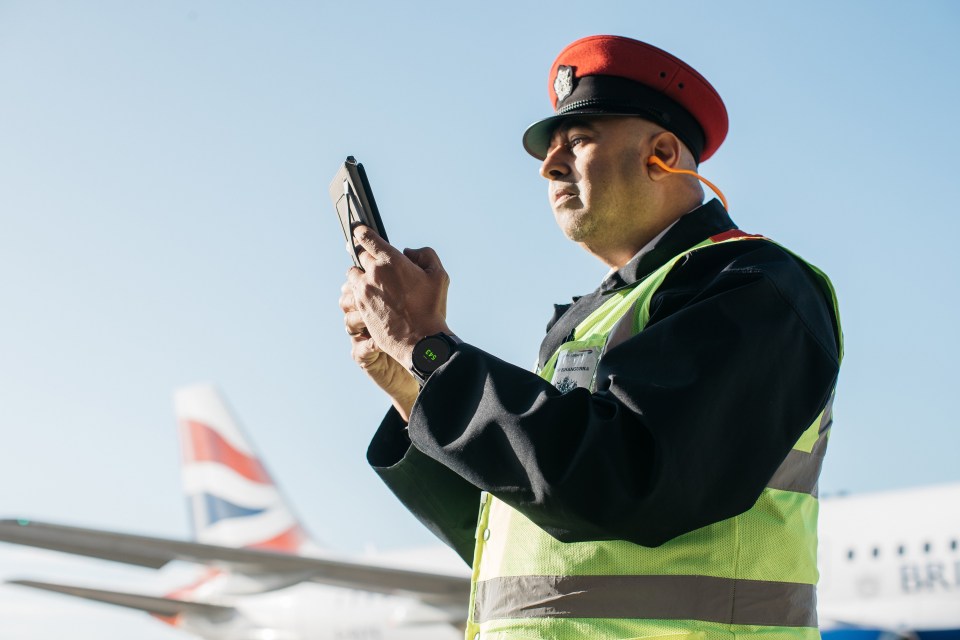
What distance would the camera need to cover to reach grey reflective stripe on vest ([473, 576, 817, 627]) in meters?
1.29

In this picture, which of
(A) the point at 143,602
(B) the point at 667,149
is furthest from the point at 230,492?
(B) the point at 667,149

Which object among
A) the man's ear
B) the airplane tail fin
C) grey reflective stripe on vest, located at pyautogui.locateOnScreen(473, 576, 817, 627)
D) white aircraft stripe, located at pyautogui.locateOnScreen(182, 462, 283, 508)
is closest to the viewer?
grey reflective stripe on vest, located at pyautogui.locateOnScreen(473, 576, 817, 627)

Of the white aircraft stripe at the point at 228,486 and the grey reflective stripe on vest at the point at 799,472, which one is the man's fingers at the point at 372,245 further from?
the white aircraft stripe at the point at 228,486

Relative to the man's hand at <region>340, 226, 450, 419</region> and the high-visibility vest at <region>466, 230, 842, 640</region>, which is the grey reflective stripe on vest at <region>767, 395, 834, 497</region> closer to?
the high-visibility vest at <region>466, 230, 842, 640</region>

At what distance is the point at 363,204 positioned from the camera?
5.24 feet

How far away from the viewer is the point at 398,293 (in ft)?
4.66

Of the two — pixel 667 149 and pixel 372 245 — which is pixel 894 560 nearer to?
pixel 667 149

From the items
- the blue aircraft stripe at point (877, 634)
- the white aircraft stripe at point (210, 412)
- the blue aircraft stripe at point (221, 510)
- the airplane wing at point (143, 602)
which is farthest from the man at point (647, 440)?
the white aircraft stripe at point (210, 412)

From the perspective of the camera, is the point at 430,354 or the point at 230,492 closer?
the point at 430,354

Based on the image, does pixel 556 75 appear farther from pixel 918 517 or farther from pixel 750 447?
pixel 918 517

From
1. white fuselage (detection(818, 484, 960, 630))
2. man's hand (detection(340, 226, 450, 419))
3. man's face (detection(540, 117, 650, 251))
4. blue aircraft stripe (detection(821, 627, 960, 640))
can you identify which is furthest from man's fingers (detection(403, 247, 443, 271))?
white fuselage (detection(818, 484, 960, 630))

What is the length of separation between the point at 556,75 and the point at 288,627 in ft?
41.6

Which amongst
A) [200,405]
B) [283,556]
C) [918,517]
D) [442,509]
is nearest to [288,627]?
[283,556]

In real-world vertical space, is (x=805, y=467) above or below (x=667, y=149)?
below
